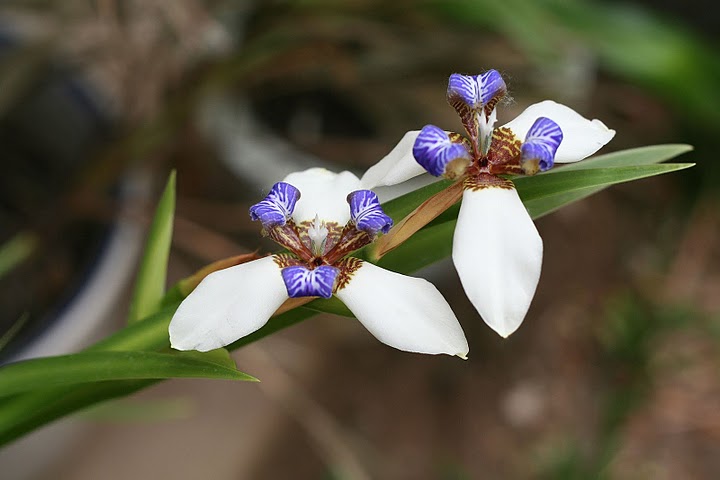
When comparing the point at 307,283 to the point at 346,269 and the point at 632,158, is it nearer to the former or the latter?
the point at 346,269

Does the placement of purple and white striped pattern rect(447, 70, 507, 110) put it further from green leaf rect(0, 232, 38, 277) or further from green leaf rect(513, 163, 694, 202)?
green leaf rect(0, 232, 38, 277)

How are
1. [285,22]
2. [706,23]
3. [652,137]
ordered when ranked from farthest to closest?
[706,23] < [652,137] < [285,22]

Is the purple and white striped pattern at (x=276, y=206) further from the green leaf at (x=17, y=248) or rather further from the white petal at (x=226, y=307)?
the green leaf at (x=17, y=248)

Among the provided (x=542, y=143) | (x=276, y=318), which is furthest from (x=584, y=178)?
(x=276, y=318)

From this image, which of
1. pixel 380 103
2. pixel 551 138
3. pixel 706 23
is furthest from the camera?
pixel 706 23

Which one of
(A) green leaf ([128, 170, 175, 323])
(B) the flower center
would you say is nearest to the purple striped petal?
(B) the flower center

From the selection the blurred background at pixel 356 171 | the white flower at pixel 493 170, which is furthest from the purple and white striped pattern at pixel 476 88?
the blurred background at pixel 356 171

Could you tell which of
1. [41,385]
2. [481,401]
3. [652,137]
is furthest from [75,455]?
[652,137]

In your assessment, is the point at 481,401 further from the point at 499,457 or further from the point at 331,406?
the point at 331,406
